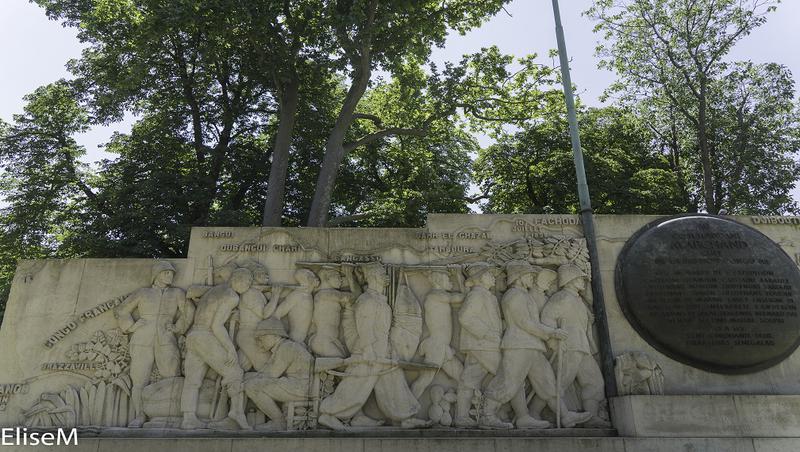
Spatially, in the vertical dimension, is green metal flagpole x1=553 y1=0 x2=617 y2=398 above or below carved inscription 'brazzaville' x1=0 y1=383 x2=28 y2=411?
above

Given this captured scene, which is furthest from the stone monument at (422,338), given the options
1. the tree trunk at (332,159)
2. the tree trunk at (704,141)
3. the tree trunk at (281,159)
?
the tree trunk at (704,141)

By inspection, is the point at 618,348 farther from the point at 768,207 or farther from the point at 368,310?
the point at 768,207

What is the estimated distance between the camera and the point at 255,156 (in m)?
20.8

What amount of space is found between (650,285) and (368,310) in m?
5.00

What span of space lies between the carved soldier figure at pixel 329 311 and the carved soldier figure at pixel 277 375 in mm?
298

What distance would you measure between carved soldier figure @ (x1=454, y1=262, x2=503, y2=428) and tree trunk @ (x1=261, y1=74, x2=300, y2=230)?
786 cm

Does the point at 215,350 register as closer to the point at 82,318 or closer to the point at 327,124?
the point at 82,318

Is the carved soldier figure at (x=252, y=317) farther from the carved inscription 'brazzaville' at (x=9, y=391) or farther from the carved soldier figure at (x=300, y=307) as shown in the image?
the carved inscription 'brazzaville' at (x=9, y=391)

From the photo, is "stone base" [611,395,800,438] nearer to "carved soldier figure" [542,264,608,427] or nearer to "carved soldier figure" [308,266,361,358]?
"carved soldier figure" [542,264,608,427]

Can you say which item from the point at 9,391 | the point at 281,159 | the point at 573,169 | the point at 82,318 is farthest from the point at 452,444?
the point at 573,169

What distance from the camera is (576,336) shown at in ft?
32.5

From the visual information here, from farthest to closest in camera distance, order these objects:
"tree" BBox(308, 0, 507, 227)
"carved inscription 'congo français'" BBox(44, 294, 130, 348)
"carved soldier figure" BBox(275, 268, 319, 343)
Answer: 1. "tree" BBox(308, 0, 507, 227)
2. "carved inscription 'congo français'" BBox(44, 294, 130, 348)
3. "carved soldier figure" BBox(275, 268, 319, 343)

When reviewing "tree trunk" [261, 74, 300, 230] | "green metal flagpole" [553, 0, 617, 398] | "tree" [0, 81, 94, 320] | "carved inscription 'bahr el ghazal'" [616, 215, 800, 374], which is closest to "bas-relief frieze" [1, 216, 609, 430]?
"green metal flagpole" [553, 0, 617, 398]

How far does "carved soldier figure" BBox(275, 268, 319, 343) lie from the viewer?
32.7 feet
